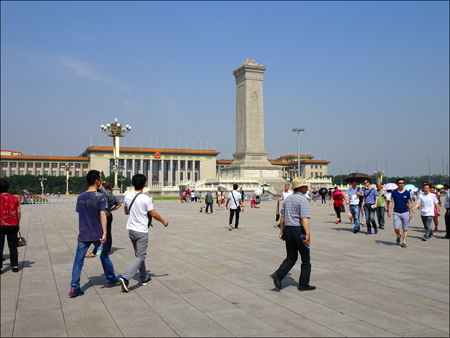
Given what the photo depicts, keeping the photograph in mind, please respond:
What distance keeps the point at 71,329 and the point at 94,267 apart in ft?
11.9

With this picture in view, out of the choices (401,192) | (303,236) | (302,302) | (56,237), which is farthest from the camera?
(56,237)

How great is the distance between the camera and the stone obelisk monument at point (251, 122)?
2387 inches

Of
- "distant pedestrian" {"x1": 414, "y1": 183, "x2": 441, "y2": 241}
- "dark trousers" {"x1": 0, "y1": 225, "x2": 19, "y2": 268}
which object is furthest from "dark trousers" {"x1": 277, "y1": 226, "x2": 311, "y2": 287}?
"distant pedestrian" {"x1": 414, "y1": 183, "x2": 441, "y2": 241}

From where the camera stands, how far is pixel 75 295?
5.86m

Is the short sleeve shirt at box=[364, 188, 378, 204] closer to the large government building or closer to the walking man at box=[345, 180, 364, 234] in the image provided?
the walking man at box=[345, 180, 364, 234]

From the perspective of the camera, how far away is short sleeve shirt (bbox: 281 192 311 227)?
6.21m

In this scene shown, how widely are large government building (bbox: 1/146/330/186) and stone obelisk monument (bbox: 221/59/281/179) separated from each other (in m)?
43.5

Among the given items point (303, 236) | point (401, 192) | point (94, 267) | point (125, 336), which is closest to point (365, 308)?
point (303, 236)

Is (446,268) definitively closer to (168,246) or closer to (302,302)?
(302,302)

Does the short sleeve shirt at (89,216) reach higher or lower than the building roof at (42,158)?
lower

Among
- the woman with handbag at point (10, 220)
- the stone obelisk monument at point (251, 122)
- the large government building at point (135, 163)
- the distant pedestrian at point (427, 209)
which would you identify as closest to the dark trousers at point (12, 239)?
the woman with handbag at point (10, 220)

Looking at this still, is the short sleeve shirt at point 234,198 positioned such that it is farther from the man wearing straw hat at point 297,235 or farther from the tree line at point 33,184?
the tree line at point 33,184

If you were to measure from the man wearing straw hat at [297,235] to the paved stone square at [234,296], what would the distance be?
0.81 feet

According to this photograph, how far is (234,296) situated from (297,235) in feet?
4.38
